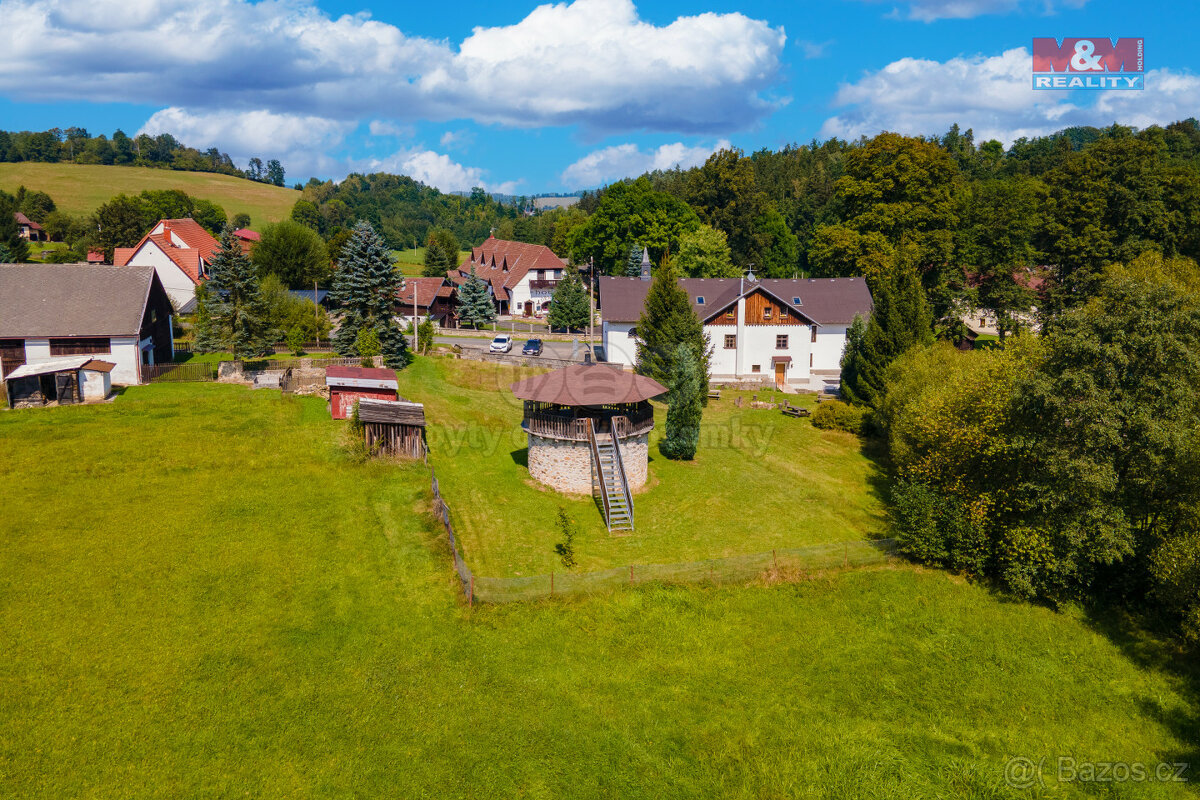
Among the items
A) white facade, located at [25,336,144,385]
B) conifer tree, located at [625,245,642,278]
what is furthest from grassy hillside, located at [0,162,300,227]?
white facade, located at [25,336,144,385]

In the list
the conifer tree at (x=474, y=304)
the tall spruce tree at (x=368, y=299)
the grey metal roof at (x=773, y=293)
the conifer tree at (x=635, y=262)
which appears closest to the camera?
the tall spruce tree at (x=368, y=299)

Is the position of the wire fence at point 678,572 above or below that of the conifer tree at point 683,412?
below

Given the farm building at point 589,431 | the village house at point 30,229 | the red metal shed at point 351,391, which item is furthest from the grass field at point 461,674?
the village house at point 30,229

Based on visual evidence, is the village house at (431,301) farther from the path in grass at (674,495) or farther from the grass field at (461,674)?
the grass field at (461,674)

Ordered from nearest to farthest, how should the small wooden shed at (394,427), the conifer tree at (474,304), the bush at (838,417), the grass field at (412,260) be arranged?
the small wooden shed at (394,427) → the bush at (838,417) → the conifer tree at (474,304) → the grass field at (412,260)

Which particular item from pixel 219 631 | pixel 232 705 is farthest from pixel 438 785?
pixel 219 631

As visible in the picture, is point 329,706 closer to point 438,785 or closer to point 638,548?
point 438,785
